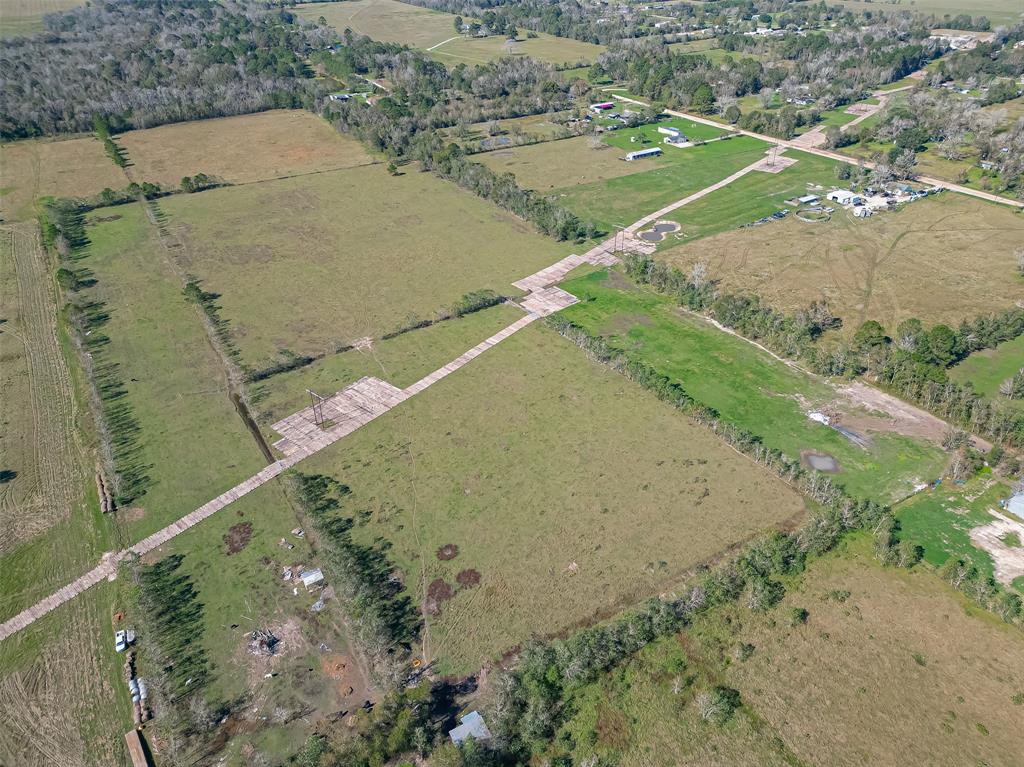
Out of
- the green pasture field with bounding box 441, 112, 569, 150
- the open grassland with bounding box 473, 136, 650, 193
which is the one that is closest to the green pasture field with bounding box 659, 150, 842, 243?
the open grassland with bounding box 473, 136, 650, 193

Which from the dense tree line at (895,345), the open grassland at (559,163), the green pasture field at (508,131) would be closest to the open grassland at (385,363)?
the dense tree line at (895,345)

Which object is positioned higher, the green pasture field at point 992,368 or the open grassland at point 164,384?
the green pasture field at point 992,368

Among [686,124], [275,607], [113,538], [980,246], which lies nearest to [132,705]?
[275,607]

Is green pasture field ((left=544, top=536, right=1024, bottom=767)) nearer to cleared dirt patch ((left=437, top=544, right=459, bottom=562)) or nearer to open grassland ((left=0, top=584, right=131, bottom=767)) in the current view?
cleared dirt patch ((left=437, top=544, right=459, bottom=562))

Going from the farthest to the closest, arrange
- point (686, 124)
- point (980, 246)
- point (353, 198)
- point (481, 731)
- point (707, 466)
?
point (686, 124) → point (353, 198) → point (980, 246) → point (707, 466) → point (481, 731)

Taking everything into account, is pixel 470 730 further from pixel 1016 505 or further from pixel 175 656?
pixel 1016 505

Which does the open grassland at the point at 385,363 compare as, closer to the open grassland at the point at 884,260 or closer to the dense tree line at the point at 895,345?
the dense tree line at the point at 895,345

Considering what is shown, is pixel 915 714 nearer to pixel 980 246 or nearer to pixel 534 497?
pixel 534 497
